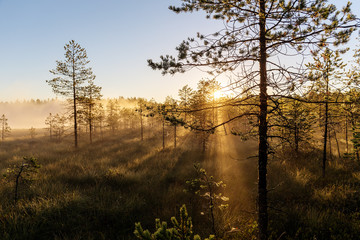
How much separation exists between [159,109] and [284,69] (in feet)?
9.44

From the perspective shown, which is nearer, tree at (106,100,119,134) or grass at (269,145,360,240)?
grass at (269,145,360,240)

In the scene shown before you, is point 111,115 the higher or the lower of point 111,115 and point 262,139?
the higher

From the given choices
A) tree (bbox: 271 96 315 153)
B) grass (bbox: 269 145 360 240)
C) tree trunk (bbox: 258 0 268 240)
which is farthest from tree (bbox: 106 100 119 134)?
tree trunk (bbox: 258 0 268 240)

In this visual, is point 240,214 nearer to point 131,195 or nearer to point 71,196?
point 131,195

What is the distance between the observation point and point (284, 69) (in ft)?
11.0

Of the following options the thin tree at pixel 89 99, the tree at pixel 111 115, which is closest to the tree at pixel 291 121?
the thin tree at pixel 89 99

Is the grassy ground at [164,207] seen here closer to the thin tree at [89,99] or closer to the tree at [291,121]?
the tree at [291,121]

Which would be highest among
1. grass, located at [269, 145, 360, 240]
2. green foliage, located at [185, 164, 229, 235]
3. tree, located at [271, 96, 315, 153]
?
tree, located at [271, 96, 315, 153]

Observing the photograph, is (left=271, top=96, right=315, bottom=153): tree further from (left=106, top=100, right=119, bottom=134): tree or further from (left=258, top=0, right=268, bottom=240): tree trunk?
(left=106, top=100, right=119, bottom=134): tree

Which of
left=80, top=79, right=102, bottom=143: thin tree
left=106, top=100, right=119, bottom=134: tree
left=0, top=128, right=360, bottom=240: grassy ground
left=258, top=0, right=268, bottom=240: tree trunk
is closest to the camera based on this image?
left=258, top=0, right=268, bottom=240: tree trunk

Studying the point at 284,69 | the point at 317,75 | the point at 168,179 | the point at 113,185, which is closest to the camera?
the point at 317,75

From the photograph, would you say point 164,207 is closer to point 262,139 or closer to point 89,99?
point 262,139

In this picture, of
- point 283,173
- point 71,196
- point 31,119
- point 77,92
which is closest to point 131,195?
point 71,196

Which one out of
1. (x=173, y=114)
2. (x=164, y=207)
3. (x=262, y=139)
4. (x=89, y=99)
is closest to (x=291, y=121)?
(x=262, y=139)
